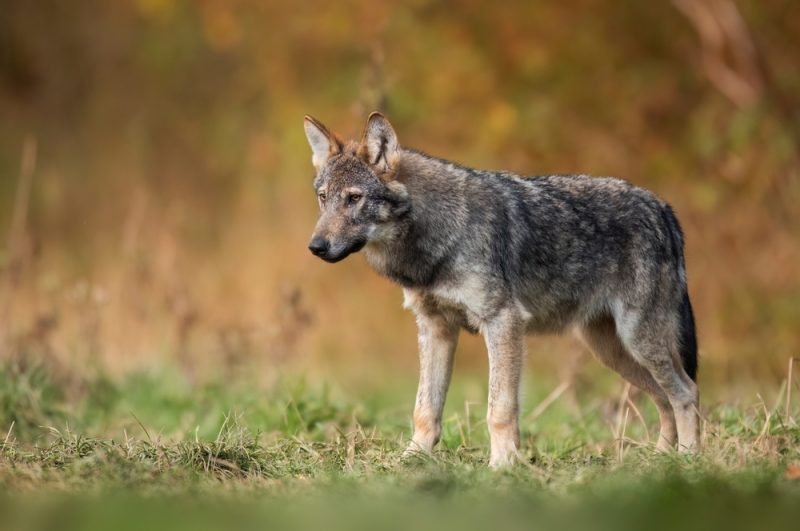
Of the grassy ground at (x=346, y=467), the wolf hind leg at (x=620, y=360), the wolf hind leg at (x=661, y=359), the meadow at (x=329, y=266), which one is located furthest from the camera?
the wolf hind leg at (x=620, y=360)

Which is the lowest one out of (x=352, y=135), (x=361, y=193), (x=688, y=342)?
(x=688, y=342)

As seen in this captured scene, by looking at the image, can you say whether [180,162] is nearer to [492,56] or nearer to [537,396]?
[492,56]

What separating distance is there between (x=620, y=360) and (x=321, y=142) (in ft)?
8.27

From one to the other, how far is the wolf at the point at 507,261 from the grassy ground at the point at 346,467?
15.1 inches

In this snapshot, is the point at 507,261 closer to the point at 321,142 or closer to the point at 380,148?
the point at 380,148

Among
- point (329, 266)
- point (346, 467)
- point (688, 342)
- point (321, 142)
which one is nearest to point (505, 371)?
point (346, 467)

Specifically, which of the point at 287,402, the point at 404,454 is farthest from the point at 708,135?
the point at 404,454

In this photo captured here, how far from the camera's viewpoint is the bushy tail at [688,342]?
8.00 meters

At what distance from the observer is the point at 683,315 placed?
8.05m

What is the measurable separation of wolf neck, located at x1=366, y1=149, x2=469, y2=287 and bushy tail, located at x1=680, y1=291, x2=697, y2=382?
1833mm

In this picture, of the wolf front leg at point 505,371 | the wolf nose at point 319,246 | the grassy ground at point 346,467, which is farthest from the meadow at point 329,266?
the wolf nose at point 319,246

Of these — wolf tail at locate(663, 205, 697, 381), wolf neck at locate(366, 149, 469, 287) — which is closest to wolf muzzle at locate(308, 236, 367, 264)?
wolf neck at locate(366, 149, 469, 287)

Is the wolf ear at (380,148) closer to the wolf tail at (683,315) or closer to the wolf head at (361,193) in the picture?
the wolf head at (361,193)

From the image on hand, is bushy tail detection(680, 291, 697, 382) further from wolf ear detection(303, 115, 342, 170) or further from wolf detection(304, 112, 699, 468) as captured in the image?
wolf ear detection(303, 115, 342, 170)
